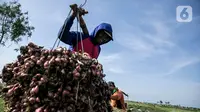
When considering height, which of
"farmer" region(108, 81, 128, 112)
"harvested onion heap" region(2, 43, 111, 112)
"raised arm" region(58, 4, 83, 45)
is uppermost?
"raised arm" region(58, 4, 83, 45)

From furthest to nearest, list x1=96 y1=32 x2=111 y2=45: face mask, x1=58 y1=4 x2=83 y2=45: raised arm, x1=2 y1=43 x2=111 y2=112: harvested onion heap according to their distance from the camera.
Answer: x1=96 y1=32 x2=111 y2=45: face mask → x1=58 y1=4 x2=83 y2=45: raised arm → x1=2 y1=43 x2=111 y2=112: harvested onion heap

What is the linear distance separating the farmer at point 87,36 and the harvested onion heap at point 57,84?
4.00ft

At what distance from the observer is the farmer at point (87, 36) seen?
4172mm

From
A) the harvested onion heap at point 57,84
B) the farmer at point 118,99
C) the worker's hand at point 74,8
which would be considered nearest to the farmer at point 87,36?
the worker's hand at point 74,8

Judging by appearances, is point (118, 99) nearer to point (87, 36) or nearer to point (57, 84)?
point (87, 36)

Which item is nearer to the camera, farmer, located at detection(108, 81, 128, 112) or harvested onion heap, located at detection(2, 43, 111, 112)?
harvested onion heap, located at detection(2, 43, 111, 112)

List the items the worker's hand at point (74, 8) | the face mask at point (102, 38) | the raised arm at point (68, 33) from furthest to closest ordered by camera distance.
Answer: the face mask at point (102, 38)
the raised arm at point (68, 33)
the worker's hand at point (74, 8)

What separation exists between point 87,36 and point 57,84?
6.65 ft

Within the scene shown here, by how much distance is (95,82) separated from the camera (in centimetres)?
281

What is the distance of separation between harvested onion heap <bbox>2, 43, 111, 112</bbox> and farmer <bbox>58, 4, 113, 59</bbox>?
4.00 ft

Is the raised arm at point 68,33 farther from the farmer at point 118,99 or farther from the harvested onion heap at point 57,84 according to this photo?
the farmer at point 118,99

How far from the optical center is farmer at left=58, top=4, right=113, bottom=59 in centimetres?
417

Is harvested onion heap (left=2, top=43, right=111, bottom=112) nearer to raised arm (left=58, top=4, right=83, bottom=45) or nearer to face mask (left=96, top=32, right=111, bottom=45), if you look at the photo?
raised arm (left=58, top=4, right=83, bottom=45)

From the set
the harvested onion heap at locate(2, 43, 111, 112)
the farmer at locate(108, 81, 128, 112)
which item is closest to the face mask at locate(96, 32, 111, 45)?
the harvested onion heap at locate(2, 43, 111, 112)
